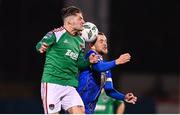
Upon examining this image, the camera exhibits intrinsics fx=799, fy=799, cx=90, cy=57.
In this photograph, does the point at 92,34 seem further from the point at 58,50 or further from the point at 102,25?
the point at 102,25

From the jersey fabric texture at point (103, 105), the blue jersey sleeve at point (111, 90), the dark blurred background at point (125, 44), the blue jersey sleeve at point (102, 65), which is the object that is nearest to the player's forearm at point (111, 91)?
the blue jersey sleeve at point (111, 90)

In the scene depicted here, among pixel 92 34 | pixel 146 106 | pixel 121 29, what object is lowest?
pixel 146 106

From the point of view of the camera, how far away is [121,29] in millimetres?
30859

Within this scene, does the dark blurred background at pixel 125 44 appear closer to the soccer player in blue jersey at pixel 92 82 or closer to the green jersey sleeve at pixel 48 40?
the soccer player in blue jersey at pixel 92 82

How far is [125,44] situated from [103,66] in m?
20.5

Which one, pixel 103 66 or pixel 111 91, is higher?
pixel 103 66

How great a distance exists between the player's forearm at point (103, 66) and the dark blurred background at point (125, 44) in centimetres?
1760

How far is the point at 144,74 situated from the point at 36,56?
17.3 ft

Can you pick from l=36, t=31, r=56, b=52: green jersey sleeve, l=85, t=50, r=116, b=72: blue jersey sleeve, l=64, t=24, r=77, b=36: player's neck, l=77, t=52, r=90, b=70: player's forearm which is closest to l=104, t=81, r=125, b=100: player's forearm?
l=85, t=50, r=116, b=72: blue jersey sleeve

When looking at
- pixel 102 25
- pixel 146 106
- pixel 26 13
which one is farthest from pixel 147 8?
pixel 146 106

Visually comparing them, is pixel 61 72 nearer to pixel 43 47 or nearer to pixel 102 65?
pixel 43 47

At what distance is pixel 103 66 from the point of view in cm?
1034

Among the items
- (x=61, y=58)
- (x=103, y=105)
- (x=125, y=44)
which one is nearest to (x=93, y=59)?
(x=61, y=58)

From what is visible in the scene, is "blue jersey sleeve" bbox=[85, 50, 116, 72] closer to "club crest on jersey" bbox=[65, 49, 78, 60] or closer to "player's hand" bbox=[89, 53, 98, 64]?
"player's hand" bbox=[89, 53, 98, 64]
